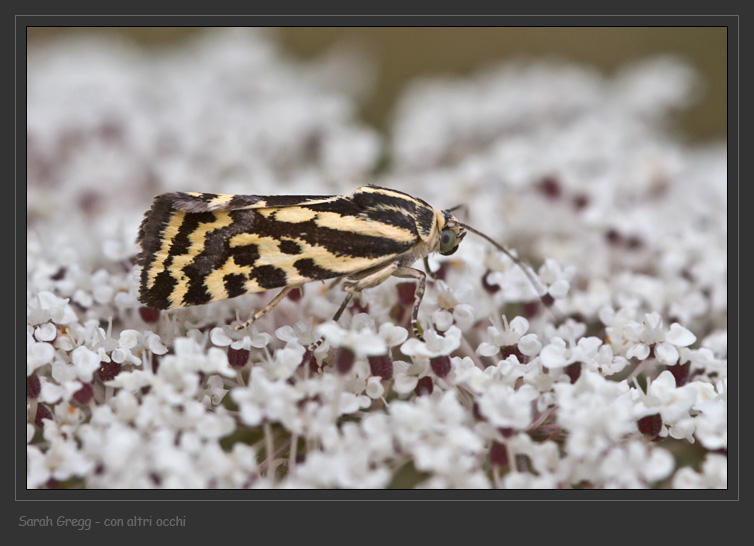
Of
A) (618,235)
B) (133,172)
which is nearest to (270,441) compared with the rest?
(618,235)

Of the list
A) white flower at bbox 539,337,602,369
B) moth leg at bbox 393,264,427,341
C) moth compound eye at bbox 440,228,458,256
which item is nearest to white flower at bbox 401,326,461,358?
moth leg at bbox 393,264,427,341

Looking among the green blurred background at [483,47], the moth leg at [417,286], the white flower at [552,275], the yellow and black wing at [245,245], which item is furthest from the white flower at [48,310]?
the green blurred background at [483,47]

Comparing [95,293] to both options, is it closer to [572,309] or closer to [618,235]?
[572,309]

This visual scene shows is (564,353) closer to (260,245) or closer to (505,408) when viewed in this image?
(505,408)

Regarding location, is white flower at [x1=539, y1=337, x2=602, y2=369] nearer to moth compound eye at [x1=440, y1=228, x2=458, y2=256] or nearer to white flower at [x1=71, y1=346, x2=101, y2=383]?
moth compound eye at [x1=440, y1=228, x2=458, y2=256]

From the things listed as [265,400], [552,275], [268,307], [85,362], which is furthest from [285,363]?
[552,275]

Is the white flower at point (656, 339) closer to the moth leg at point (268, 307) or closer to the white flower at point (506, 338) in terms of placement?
the white flower at point (506, 338)

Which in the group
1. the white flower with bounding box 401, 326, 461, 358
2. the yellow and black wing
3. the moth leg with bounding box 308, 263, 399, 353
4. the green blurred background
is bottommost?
the white flower with bounding box 401, 326, 461, 358
